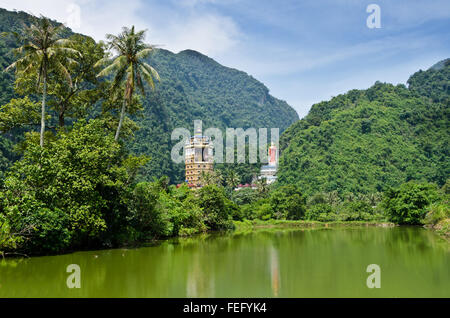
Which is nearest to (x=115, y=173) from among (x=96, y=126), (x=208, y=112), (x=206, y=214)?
(x=96, y=126)

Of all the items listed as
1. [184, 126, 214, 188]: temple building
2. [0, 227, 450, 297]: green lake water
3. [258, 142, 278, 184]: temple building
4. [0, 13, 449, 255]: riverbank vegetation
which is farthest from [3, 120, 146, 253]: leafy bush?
[258, 142, 278, 184]: temple building

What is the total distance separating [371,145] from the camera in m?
89.7

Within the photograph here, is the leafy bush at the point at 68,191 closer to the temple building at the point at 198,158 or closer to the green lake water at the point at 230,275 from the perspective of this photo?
the green lake water at the point at 230,275

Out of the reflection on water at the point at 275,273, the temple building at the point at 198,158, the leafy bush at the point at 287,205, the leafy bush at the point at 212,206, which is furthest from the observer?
the temple building at the point at 198,158

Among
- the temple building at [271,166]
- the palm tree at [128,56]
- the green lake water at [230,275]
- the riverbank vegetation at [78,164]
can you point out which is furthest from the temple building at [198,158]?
the green lake water at [230,275]

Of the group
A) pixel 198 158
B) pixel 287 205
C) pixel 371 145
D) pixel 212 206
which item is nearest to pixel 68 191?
pixel 212 206

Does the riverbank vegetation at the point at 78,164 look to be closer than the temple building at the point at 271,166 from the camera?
Yes

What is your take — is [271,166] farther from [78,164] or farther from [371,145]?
[78,164]

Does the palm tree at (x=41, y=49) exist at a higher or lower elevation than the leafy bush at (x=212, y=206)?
higher

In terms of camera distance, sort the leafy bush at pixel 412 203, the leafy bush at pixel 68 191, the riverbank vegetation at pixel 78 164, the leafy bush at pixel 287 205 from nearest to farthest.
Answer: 1. the leafy bush at pixel 68 191
2. the riverbank vegetation at pixel 78 164
3. the leafy bush at pixel 412 203
4. the leafy bush at pixel 287 205

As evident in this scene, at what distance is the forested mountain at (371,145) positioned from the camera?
8162cm
